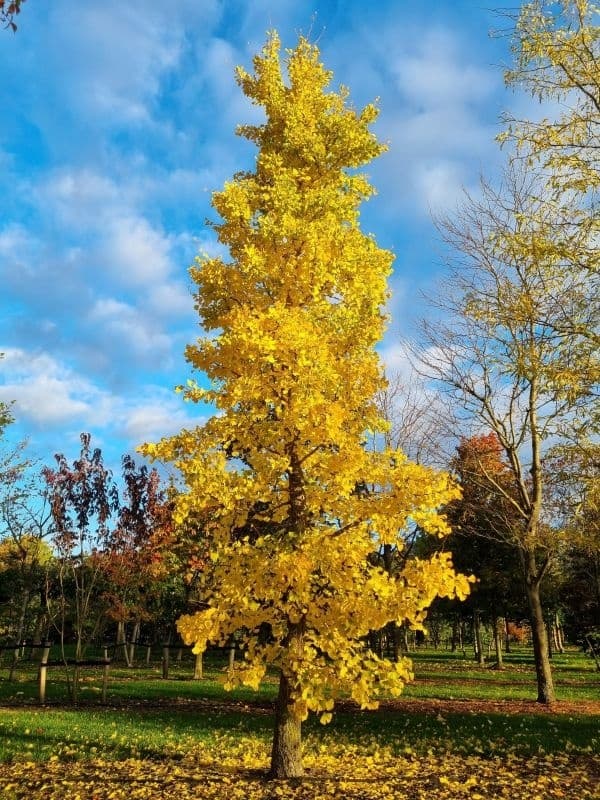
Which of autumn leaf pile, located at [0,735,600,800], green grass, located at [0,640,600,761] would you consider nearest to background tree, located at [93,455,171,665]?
green grass, located at [0,640,600,761]

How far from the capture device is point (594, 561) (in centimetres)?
2316

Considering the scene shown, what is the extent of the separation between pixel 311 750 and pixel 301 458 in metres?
4.61

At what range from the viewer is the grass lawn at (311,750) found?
619cm

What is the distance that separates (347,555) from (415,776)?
2852 mm

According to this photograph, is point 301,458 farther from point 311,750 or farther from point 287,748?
point 311,750

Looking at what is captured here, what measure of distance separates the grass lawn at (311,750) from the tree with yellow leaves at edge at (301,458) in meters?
0.92

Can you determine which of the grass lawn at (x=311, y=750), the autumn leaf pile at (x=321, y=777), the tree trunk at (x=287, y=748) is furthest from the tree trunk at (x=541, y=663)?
the tree trunk at (x=287, y=748)

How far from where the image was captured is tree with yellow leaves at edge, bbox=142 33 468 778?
19.3 ft

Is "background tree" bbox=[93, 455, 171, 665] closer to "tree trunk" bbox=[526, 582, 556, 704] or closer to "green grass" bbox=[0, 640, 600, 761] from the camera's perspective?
"green grass" bbox=[0, 640, 600, 761]

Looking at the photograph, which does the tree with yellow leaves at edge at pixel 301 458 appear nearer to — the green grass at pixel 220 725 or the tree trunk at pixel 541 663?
the green grass at pixel 220 725

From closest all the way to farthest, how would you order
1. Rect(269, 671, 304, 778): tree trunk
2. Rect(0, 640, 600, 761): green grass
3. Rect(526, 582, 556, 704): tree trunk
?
Rect(269, 671, 304, 778): tree trunk, Rect(0, 640, 600, 761): green grass, Rect(526, 582, 556, 704): tree trunk

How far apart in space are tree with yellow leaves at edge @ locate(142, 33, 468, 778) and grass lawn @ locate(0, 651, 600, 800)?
92cm

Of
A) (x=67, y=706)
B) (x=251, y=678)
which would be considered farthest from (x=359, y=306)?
(x=67, y=706)

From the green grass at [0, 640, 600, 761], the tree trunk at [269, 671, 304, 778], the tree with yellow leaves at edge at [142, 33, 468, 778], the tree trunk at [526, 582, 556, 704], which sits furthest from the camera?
the tree trunk at [526, 582, 556, 704]
